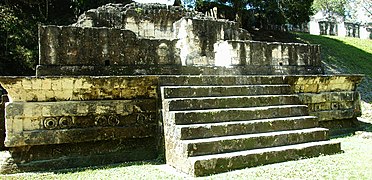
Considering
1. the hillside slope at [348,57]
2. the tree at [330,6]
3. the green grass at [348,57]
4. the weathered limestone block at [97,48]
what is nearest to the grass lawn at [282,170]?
the weathered limestone block at [97,48]

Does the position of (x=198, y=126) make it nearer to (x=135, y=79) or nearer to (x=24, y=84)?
(x=135, y=79)

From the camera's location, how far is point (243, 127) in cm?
539

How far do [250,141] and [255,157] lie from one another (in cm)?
32

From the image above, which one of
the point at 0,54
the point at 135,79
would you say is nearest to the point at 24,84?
the point at 135,79

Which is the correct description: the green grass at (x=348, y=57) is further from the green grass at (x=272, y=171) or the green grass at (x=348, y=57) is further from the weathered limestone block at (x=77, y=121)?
the weathered limestone block at (x=77, y=121)

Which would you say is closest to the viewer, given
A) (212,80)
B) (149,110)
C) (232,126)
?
(232,126)

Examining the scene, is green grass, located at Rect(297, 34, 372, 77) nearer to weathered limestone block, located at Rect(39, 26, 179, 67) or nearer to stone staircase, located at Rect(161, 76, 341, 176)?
stone staircase, located at Rect(161, 76, 341, 176)

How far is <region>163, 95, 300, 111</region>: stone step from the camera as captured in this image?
17.7ft

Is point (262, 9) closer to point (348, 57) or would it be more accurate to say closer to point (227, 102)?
point (348, 57)

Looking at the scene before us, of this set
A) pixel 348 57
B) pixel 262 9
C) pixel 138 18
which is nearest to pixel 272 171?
pixel 138 18

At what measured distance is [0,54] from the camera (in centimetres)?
1563

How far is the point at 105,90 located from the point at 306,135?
11.8ft

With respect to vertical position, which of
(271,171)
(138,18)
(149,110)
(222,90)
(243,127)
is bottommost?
(271,171)

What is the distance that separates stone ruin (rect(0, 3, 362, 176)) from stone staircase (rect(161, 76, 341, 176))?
2cm
